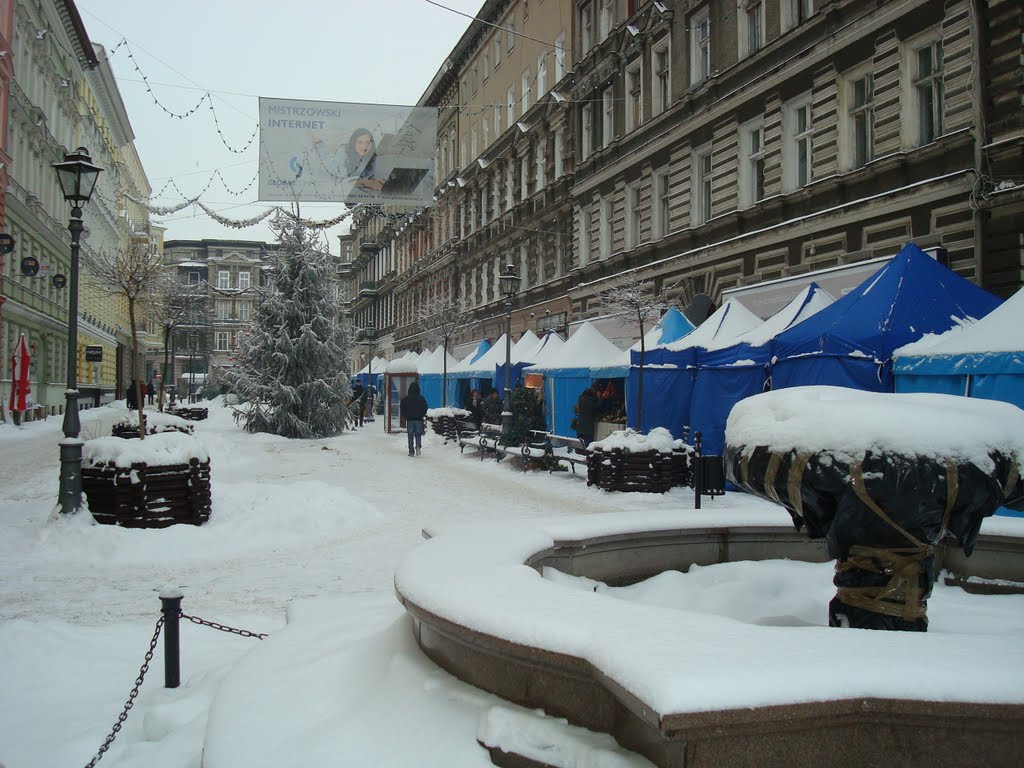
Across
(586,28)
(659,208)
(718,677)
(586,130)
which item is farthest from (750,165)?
(718,677)

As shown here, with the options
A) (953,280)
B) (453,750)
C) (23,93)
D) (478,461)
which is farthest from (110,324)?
(453,750)

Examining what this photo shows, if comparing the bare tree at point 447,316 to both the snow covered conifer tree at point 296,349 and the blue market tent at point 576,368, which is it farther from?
the blue market tent at point 576,368

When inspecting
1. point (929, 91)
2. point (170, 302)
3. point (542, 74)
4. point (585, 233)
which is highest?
point (542, 74)

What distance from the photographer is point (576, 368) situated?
783 inches

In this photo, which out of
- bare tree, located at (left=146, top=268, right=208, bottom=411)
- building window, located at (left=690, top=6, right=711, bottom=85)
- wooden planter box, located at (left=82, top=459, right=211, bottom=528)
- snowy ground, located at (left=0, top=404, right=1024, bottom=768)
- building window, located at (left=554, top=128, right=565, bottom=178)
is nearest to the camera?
snowy ground, located at (left=0, top=404, right=1024, bottom=768)

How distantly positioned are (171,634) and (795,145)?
701 inches

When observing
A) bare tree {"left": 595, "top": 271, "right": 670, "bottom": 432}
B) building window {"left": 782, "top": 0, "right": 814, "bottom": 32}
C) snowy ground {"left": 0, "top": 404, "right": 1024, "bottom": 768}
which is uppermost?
building window {"left": 782, "top": 0, "right": 814, "bottom": 32}

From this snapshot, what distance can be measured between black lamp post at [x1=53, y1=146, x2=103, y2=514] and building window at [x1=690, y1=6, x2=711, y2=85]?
16.7m

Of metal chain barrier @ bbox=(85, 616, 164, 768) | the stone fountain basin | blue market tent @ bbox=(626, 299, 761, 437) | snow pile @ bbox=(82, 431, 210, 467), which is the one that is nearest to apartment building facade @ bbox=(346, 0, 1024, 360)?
blue market tent @ bbox=(626, 299, 761, 437)

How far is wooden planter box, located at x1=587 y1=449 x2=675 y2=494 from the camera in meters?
13.8

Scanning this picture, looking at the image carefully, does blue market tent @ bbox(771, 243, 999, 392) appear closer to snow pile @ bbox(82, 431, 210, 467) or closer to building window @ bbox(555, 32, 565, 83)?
snow pile @ bbox(82, 431, 210, 467)

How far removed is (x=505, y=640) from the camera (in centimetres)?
270

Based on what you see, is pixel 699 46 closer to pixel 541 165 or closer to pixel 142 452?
pixel 541 165

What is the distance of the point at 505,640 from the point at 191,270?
365 feet
